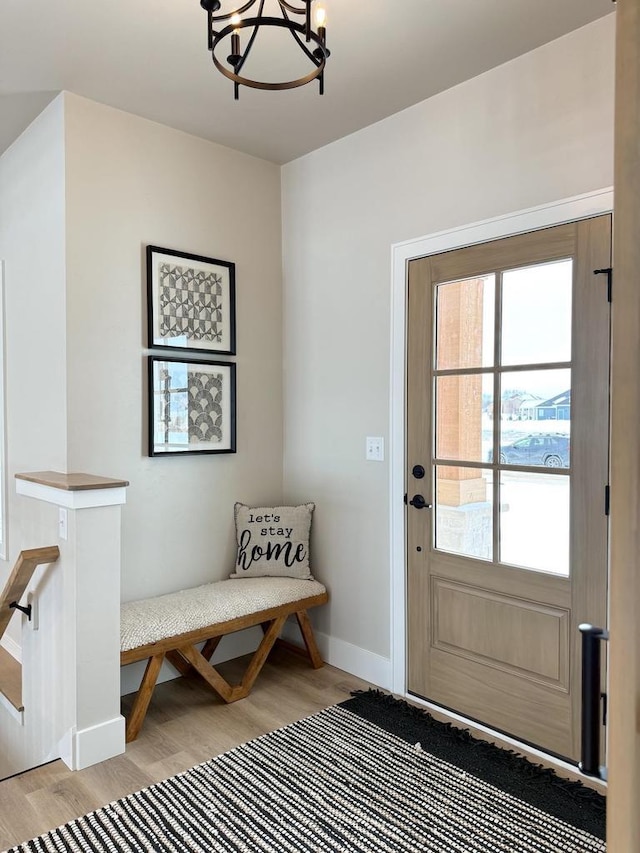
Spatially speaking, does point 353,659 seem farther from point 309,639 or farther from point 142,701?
point 142,701

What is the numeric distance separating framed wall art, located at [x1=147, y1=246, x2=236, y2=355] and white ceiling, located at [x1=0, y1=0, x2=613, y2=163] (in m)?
0.66

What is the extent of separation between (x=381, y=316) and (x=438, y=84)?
100cm

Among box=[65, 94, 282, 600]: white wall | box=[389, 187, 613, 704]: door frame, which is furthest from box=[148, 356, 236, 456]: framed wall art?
box=[389, 187, 613, 704]: door frame

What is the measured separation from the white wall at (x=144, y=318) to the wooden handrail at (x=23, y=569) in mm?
428

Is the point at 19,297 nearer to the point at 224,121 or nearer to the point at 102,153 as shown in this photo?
the point at 102,153

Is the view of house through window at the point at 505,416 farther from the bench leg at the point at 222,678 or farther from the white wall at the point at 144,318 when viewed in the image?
the white wall at the point at 144,318

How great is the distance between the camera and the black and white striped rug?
1860 millimetres

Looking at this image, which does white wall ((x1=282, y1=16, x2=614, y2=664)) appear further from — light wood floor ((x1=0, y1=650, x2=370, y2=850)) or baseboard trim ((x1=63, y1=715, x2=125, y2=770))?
baseboard trim ((x1=63, y1=715, x2=125, y2=770))

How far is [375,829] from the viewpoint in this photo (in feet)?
6.32

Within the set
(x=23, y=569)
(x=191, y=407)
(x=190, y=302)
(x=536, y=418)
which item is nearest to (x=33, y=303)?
(x=190, y=302)

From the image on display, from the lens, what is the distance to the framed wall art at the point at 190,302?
2.94m

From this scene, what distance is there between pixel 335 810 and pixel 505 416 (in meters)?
1.53

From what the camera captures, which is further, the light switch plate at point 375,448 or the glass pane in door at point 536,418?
the light switch plate at point 375,448

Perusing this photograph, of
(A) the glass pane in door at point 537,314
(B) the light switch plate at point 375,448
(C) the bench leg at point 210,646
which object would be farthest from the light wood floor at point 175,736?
(A) the glass pane in door at point 537,314
